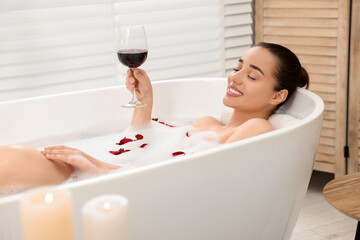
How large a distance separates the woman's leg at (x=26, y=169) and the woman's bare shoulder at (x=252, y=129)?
618 mm

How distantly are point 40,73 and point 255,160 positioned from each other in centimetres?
141

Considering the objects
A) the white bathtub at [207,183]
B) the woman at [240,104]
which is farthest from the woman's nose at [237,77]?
the white bathtub at [207,183]

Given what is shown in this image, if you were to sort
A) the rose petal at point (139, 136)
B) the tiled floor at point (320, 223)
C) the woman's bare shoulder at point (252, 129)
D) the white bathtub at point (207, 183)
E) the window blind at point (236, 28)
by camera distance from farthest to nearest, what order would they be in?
1. the window blind at point (236, 28)
2. the tiled floor at point (320, 223)
3. the rose petal at point (139, 136)
4. the woman's bare shoulder at point (252, 129)
5. the white bathtub at point (207, 183)

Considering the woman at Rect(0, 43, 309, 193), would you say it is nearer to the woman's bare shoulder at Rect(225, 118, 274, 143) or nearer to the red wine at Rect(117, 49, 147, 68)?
the woman's bare shoulder at Rect(225, 118, 274, 143)

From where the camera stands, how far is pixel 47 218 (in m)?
0.79

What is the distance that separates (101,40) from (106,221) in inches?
83.7

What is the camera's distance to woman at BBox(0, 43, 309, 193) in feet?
5.67

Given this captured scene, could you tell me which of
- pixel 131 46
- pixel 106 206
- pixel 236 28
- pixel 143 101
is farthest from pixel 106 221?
pixel 236 28

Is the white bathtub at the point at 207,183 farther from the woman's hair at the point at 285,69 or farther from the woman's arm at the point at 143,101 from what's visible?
the woman's arm at the point at 143,101

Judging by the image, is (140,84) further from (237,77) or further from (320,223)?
(320,223)

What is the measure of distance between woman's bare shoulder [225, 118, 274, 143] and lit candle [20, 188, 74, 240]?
1.20 m

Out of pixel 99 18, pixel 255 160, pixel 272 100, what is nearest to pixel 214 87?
pixel 272 100

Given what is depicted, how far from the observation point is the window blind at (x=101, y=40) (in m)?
2.62

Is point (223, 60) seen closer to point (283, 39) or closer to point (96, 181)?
point (283, 39)
